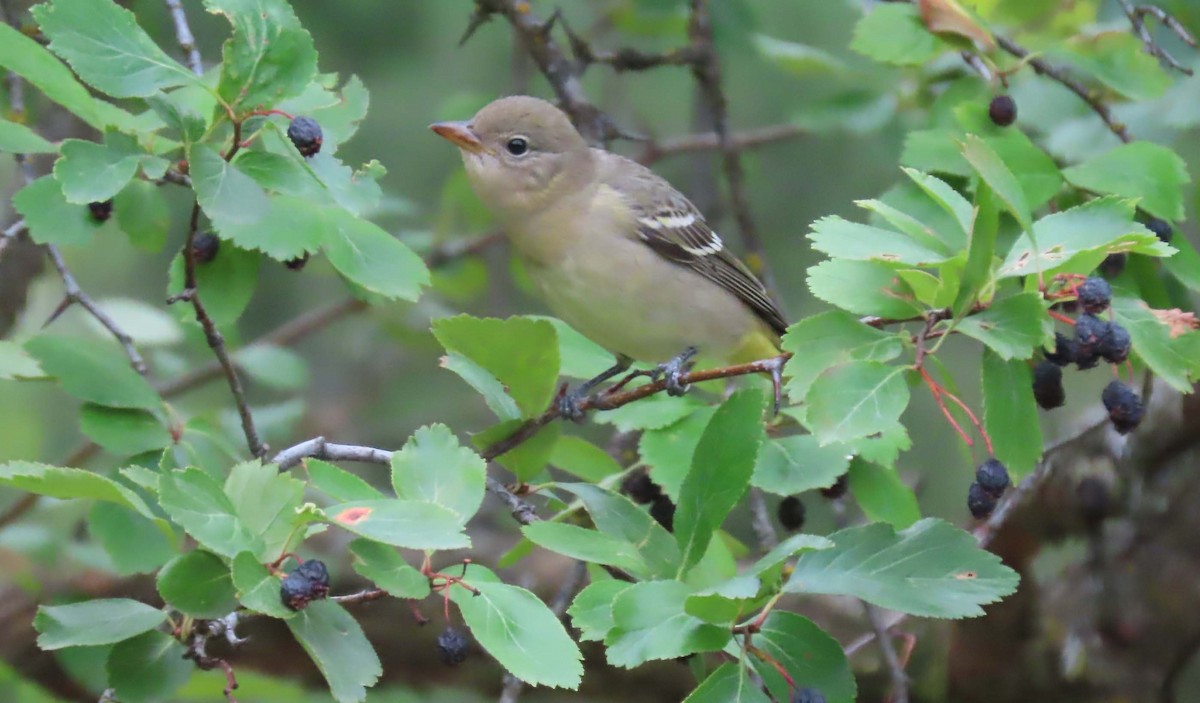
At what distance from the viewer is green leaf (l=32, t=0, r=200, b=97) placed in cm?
227

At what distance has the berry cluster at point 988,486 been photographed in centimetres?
245

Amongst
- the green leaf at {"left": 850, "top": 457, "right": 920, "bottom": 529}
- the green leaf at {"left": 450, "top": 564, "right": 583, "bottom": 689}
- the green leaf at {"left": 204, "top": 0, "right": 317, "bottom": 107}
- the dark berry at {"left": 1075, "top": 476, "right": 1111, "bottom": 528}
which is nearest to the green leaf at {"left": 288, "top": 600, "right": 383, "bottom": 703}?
the green leaf at {"left": 450, "top": 564, "right": 583, "bottom": 689}

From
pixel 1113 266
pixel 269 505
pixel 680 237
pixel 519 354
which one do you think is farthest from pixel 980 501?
pixel 680 237

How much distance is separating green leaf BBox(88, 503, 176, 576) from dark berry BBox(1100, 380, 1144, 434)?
2062 mm

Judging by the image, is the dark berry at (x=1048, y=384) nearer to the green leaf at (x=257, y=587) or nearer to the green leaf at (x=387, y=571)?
the green leaf at (x=387, y=571)

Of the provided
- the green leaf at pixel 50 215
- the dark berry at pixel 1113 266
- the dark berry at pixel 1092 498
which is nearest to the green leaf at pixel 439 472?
the green leaf at pixel 50 215

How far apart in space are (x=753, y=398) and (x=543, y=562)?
2.91 m

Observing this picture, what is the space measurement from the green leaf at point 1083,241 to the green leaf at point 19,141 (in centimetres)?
190

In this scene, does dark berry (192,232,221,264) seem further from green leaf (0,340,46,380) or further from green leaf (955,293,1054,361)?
green leaf (955,293,1054,361)

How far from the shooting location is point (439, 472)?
2250 mm

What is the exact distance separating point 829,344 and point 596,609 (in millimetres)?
620

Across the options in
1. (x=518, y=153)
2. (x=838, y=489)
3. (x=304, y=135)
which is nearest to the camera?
(x=304, y=135)

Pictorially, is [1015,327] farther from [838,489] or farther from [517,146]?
[517,146]

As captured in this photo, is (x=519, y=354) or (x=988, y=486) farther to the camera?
(x=519, y=354)
